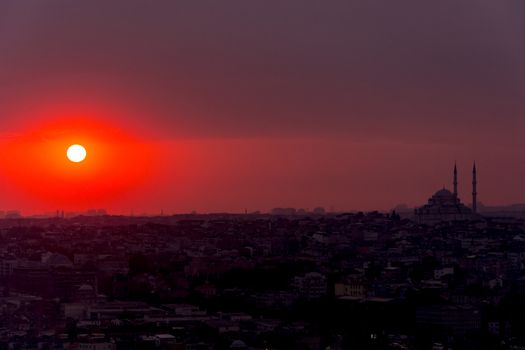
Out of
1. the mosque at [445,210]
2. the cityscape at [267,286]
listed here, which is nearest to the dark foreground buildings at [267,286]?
the cityscape at [267,286]

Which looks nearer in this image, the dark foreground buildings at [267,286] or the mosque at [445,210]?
the dark foreground buildings at [267,286]

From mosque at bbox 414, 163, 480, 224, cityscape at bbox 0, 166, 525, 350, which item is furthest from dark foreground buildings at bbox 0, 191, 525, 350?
mosque at bbox 414, 163, 480, 224

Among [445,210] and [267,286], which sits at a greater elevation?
[445,210]

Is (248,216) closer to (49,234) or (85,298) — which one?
(49,234)

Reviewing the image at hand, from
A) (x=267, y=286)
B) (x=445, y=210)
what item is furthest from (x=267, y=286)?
(x=445, y=210)

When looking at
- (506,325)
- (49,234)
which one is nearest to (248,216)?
(49,234)

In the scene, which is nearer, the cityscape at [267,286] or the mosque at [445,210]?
the cityscape at [267,286]

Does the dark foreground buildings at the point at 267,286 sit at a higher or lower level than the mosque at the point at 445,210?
lower

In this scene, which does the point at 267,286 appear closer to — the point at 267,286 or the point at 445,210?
the point at 267,286

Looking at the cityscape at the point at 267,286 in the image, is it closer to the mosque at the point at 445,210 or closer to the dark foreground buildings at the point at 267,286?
the dark foreground buildings at the point at 267,286
